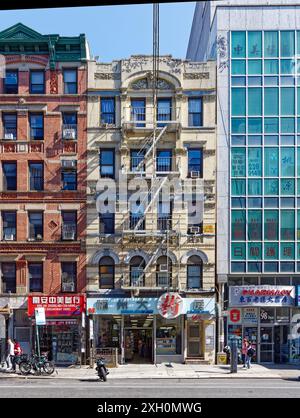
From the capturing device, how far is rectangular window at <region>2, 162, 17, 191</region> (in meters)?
24.8

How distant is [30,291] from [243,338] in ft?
31.4

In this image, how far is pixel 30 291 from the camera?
80.0 feet

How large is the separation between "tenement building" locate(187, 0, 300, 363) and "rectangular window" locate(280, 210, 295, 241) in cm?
4

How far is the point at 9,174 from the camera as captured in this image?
24.8 metres

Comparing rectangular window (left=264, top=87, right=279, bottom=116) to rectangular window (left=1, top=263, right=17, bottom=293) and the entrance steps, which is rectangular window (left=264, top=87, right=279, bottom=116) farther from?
rectangular window (left=1, top=263, right=17, bottom=293)

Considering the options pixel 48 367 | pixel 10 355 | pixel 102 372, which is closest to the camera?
pixel 102 372

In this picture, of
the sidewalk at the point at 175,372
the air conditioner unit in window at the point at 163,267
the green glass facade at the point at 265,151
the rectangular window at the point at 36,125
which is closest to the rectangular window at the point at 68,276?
the sidewalk at the point at 175,372

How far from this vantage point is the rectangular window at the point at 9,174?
81.4 feet

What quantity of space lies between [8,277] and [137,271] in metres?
5.75

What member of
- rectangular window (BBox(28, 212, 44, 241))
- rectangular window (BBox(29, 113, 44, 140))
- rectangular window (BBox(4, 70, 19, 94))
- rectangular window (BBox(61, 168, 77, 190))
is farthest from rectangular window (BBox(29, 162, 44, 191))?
rectangular window (BBox(4, 70, 19, 94))

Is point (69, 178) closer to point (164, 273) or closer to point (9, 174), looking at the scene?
point (9, 174)

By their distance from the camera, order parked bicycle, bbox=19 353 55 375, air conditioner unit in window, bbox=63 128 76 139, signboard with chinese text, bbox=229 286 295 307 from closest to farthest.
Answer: parked bicycle, bbox=19 353 55 375
signboard with chinese text, bbox=229 286 295 307
air conditioner unit in window, bbox=63 128 76 139

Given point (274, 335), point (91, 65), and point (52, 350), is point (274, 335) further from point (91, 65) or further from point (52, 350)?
point (91, 65)

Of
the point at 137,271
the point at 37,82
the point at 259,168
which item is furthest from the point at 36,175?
the point at 259,168
